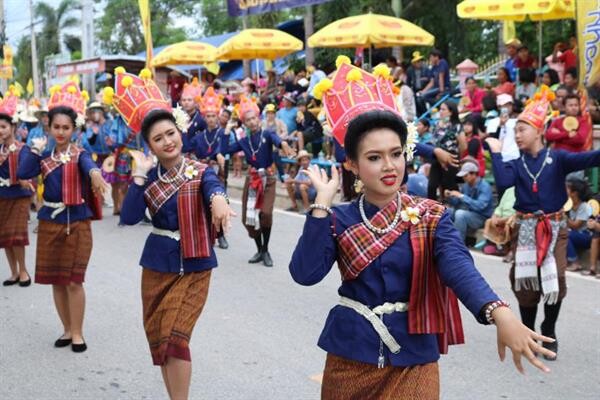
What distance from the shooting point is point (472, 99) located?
13.5 meters

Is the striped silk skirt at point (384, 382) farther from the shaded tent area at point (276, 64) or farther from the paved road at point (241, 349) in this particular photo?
the shaded tent area at point (276, 64)

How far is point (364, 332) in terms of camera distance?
10.0ft

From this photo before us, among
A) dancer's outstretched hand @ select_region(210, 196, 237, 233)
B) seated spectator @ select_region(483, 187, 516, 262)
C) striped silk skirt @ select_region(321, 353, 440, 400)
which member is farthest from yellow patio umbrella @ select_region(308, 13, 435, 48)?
striped silk skirt @ select_region(321, 353, 440, 400)

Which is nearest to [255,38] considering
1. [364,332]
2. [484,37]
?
[484,37]

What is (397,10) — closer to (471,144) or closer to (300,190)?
(300,190)

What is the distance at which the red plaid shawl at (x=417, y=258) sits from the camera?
303cm

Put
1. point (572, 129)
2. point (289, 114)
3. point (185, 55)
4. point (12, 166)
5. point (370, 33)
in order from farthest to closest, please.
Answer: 1. point (185, 55)
2. point (289, 114)
3. point (370, 33)
4. point (572, 129)
5. point (12, 166)

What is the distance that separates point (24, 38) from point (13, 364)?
57.3 m

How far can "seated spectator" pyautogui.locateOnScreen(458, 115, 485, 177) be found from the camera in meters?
10.2

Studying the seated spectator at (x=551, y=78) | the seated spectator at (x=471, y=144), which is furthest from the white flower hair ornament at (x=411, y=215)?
the seated spectator at (x=551, y=78)

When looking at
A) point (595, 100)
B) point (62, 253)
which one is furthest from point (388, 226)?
point (595, 100)

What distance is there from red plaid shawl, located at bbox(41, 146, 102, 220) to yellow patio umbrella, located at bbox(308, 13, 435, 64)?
885 centimetres

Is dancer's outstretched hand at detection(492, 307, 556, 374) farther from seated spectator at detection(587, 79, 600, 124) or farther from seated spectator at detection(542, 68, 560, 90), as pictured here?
seated spectator at detection(542, 68, 560, 90)

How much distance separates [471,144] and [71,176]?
19.1ft
